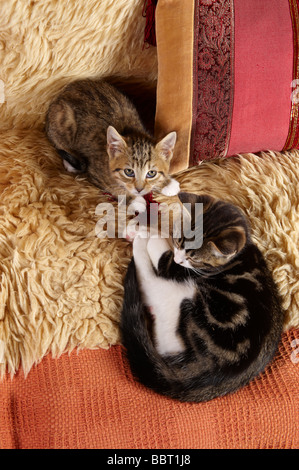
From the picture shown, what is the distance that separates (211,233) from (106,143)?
0.39 meters

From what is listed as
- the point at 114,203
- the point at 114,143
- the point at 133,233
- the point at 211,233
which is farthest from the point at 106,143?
the point at 211,233

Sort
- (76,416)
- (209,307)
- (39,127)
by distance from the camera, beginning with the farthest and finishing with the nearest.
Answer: (39,127) < (209,307) < (76,416)

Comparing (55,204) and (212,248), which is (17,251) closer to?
(55,204)

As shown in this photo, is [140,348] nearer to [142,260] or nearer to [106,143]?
[142,260]

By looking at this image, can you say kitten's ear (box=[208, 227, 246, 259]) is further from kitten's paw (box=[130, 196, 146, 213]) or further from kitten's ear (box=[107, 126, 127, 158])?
kitten's ear (box=[107, 126, 127, 158])

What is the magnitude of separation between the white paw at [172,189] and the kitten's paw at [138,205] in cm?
7

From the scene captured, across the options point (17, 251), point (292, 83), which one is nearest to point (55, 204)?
point (17, 251)

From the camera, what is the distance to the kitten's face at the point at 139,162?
1.01 metres

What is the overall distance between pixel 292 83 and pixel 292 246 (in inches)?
16.2

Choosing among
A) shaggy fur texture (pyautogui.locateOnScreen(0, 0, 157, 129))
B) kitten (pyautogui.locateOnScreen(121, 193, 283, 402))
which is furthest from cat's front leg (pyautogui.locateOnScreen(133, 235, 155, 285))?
shaggy fur texture (pyautogui.locateOnScreen(0, 0, 157, 129))

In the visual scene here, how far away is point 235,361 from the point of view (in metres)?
0.83

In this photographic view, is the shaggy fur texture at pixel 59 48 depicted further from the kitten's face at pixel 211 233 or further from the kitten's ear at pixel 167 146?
the kitten's face at pixel 211 233

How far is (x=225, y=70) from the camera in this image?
93 centimetres

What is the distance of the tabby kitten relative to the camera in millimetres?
1029
